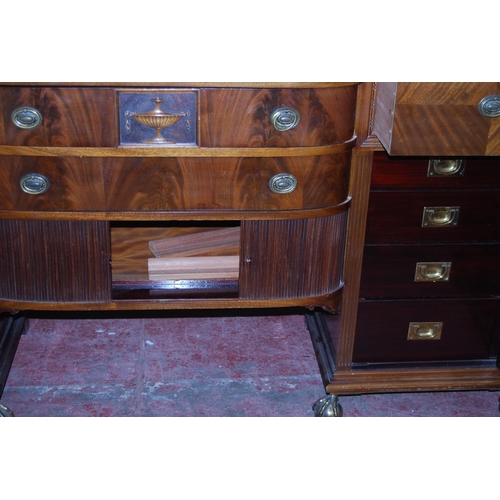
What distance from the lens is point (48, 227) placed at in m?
1.30

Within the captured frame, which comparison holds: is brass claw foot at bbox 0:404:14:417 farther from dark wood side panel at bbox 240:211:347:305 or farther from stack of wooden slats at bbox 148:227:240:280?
dark wood side panel at bbox 240:211:347:305

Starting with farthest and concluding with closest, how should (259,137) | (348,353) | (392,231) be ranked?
(348,353) < (392,231) < (259,137)

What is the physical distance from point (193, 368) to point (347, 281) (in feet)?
1.35

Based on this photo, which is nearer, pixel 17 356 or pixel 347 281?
pixel 347 281

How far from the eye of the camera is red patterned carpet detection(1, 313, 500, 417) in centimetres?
151

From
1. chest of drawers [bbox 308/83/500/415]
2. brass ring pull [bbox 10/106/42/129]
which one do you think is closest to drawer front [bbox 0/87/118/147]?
brass ring pull [bbox 10/106/42/129]

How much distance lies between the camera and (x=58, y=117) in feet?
3.94

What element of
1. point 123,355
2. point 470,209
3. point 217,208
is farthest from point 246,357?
point 470,209

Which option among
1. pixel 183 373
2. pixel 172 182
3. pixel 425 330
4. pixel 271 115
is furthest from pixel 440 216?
pixel 183 373

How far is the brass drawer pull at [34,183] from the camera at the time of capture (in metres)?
1.25

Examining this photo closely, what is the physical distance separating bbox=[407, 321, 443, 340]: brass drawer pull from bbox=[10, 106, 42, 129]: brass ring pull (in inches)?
29.9

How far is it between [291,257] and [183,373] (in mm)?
401

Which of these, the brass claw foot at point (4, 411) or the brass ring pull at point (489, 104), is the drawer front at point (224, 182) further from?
the brass claw foot at point (4, 411)

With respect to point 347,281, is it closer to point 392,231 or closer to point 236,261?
point 392,231
